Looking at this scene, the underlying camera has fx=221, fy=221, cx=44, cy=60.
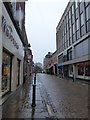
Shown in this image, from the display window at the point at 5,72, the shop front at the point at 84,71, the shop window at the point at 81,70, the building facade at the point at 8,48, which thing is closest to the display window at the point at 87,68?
the shop front at the point at 84,71

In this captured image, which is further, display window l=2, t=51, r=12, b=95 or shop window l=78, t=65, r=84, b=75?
shop window l=78, t=65, r=84, b=75

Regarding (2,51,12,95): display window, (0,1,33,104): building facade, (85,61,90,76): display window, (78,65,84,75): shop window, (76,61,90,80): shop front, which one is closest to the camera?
(0,1,33,104): building facade

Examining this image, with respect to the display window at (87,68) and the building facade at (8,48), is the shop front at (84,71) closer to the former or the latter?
the display window at (87,68)

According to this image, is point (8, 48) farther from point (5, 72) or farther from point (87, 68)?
point (87, 68)

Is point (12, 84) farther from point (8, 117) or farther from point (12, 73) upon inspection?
point (8, 117)

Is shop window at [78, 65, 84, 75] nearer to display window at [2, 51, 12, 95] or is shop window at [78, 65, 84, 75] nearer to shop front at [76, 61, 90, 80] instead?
shop front at [76, 61, 90, 80]

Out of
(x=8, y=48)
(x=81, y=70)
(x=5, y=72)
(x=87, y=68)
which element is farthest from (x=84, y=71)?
(x=8, y=48)

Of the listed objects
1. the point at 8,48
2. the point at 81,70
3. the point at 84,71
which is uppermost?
the point at 8,48

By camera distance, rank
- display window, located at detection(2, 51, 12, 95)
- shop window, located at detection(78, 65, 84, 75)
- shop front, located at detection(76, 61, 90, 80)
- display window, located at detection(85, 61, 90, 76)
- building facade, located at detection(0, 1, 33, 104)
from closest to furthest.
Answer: building facade, located at detection(0, 1, 33, 104) → display window, located at detection(2, 51, 12, 95) → display window, located at detection(85, 61, 90, 76) → shop front, located at detection(76, 61, 90, 80) → shop window, located at detection(78, 65, 84, 75)

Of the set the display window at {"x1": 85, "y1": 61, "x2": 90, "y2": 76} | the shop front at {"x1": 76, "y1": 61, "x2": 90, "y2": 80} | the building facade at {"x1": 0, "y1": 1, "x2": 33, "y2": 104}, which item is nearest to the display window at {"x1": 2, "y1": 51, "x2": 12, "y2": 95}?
the building facade at {"x1": 0, "y1": 1, "x2": 33, "y2": 104}

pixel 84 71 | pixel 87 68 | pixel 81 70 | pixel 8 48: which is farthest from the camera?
pixel 81 70

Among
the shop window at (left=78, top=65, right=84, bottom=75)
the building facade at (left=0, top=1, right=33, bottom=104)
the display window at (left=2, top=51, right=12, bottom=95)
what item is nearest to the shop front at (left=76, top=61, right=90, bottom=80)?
the shop window at (left=78, top=65, right=84, bottom=75)

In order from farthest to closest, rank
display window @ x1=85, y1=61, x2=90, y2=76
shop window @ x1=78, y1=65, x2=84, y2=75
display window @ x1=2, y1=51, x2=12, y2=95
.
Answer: shop window @ x1=78, y1=65, x2=84, y2=75
display window @ x1=85, y1=61, x2=90, y2=76
display window @ x1=2, y1=51, x2=12, y2=95

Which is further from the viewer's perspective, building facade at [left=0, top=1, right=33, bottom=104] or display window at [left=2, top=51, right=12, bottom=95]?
display window at [left=2, top=51, right=12, bottom=95]
